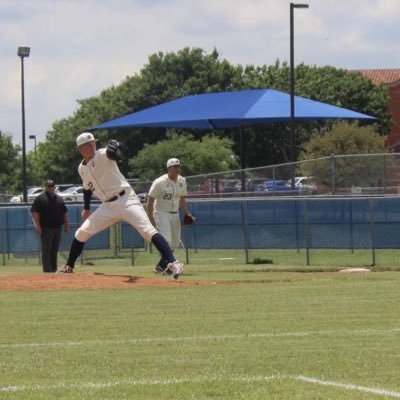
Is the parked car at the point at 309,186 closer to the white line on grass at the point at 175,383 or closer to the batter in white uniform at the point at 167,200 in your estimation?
the batter in white uniform at the point at 167,200

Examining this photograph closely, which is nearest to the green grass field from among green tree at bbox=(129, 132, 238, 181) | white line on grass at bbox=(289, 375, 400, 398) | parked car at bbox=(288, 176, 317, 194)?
white line on grass at bbox=(289, 375, 400, 398)

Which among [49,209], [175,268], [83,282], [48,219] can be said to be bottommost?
[83,282]

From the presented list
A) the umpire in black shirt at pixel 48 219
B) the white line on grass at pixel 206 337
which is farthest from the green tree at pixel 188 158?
the white line on grass at pixel 206 337

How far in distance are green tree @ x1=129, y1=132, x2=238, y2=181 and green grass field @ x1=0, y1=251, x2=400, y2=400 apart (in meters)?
41.0

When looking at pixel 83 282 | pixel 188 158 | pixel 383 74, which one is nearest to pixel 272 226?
pixel 83 282

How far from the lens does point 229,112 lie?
4672cm

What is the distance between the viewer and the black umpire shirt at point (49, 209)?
74.3 ft

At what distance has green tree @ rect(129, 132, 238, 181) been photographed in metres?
57.6

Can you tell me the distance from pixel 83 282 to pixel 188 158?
41.7 m

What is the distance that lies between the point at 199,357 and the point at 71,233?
68.2 ft

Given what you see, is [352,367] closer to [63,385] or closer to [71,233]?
[63,385]

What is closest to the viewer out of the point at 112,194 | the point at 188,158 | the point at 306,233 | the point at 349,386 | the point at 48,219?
the point at 349,386

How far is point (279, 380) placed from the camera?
8.29m

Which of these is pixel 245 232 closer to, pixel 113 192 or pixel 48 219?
pixel 48 219
